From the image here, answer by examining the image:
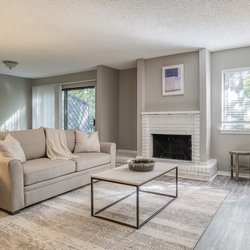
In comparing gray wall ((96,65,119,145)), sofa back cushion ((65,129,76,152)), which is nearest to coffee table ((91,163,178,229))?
sofa back cushion ((65,129,76,152))


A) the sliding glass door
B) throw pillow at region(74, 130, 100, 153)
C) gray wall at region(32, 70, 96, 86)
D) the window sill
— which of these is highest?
gray wall at region(32, 70, 96, 86)

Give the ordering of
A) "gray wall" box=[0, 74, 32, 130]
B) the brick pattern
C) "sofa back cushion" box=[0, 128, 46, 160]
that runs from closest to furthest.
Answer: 1. "sofa back cushion" box=[0, 128, 46, 160]
2. the brick pattern
3. "gray wall" box=[0, 74, 32, 130]

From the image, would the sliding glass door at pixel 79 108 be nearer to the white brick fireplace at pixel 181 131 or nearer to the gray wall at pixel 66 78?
the gray wall at pixel 66 78

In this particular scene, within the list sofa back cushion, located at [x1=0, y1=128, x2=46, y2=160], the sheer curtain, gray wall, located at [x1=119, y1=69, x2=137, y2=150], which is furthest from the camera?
the sheer curtain

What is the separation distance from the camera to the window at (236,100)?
4.40 meters

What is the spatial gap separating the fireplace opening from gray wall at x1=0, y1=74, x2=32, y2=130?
4550 millimetres

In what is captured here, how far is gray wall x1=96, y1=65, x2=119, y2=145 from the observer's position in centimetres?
566

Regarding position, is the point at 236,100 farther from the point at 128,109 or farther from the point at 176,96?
the point at 128,109

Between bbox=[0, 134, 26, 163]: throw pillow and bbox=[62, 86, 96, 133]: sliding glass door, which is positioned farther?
bbox=[62, 86, 96, 133]: sliding glass door

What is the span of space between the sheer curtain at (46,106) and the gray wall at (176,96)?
3.15 m

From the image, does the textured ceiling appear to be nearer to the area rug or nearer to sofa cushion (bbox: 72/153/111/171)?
sofa cushion (bbox: 72/153/111/171)

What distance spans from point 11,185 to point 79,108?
4.39 metres

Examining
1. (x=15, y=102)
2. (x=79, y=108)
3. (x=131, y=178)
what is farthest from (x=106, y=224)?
(x=15, y=102)

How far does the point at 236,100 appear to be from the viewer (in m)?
4.50
